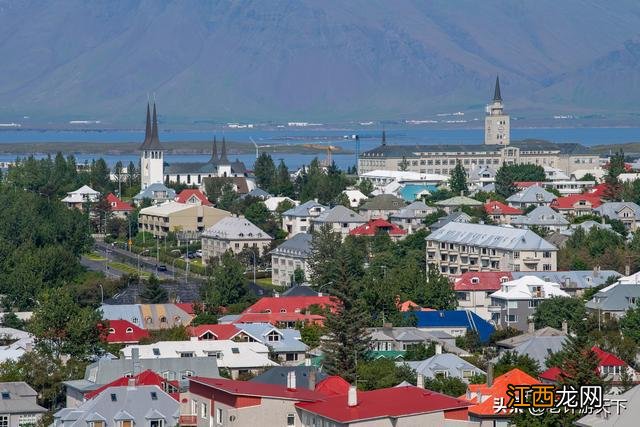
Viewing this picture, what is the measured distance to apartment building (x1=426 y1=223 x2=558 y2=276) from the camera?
72375mm

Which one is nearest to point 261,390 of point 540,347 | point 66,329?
point 540,347

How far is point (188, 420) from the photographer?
3312cm

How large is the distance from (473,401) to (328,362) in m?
9.97

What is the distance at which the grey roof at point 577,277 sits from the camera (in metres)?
64.5

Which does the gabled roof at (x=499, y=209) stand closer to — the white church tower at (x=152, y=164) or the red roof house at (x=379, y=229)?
the red roof house at (x=379, y=229)

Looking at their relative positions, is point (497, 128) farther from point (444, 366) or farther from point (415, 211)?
point (444, 366)

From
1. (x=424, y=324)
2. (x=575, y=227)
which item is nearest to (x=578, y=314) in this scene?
(x=424, y=324)

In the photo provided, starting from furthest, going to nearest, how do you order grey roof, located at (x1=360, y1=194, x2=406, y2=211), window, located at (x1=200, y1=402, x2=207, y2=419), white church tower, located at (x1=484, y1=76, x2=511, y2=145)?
white church tower, located at (x1=484, y1=76, x2=511, y2=145) < grey roof, located at (x1=360, y1=194, x2=406, y2=211) < window, located at (x1=200, y1=402, x2=207, y2=419)

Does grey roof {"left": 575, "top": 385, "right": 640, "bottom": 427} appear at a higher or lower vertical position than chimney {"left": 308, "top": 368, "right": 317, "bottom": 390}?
higher

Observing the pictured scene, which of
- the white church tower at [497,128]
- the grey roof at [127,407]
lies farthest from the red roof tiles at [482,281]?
the white church tower at [497,128]

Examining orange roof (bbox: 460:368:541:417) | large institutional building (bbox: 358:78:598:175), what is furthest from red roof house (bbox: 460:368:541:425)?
large institutional building (bbox: 358:78:598:175)

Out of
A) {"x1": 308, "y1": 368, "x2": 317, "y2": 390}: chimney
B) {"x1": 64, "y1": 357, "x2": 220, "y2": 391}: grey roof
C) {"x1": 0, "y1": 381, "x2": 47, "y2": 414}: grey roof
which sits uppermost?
{"x1": 308, "y1": 368, "x2": 317, "y2": 390}: chimney

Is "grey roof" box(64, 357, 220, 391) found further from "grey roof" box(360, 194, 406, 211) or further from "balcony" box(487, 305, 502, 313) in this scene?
"grey roof" box(360, 194, 406, 211)

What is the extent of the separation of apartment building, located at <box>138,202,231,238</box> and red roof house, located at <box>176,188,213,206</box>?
3.98 metres
